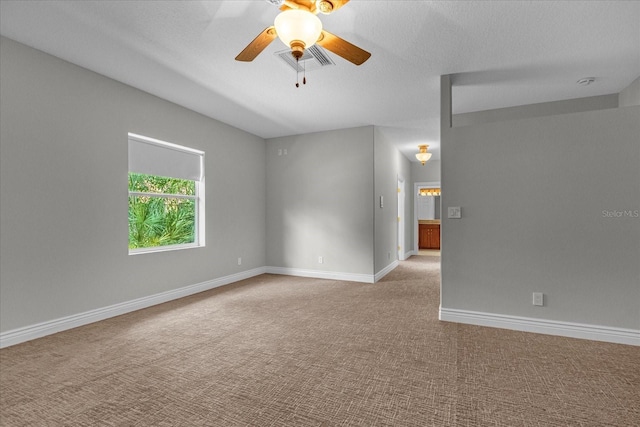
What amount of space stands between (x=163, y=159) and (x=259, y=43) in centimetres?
281

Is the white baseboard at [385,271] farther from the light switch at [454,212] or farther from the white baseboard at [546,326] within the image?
the light switch at [454,212]

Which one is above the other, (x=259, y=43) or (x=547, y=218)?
(x=259, y=43)

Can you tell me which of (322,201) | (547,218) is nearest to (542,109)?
(547,218)

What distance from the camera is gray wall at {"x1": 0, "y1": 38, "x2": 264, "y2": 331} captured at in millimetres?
2857

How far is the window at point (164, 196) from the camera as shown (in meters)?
4.06

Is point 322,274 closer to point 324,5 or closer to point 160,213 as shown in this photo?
point 160,213

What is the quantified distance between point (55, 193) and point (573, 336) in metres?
5.24

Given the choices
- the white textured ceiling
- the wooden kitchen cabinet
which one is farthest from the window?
the wooden kitchen cabinet

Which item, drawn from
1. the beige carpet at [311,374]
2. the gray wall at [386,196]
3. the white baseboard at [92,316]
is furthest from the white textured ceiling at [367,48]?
the beige carpet at [311,374]

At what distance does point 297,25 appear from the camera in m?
1.89

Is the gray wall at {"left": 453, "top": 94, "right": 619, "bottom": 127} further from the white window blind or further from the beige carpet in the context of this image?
the white window blind

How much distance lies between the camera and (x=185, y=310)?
388cm

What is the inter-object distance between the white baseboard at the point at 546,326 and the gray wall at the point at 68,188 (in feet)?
12.1

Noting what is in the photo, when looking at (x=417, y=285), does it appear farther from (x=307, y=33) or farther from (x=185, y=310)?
(x=307, y=33)
